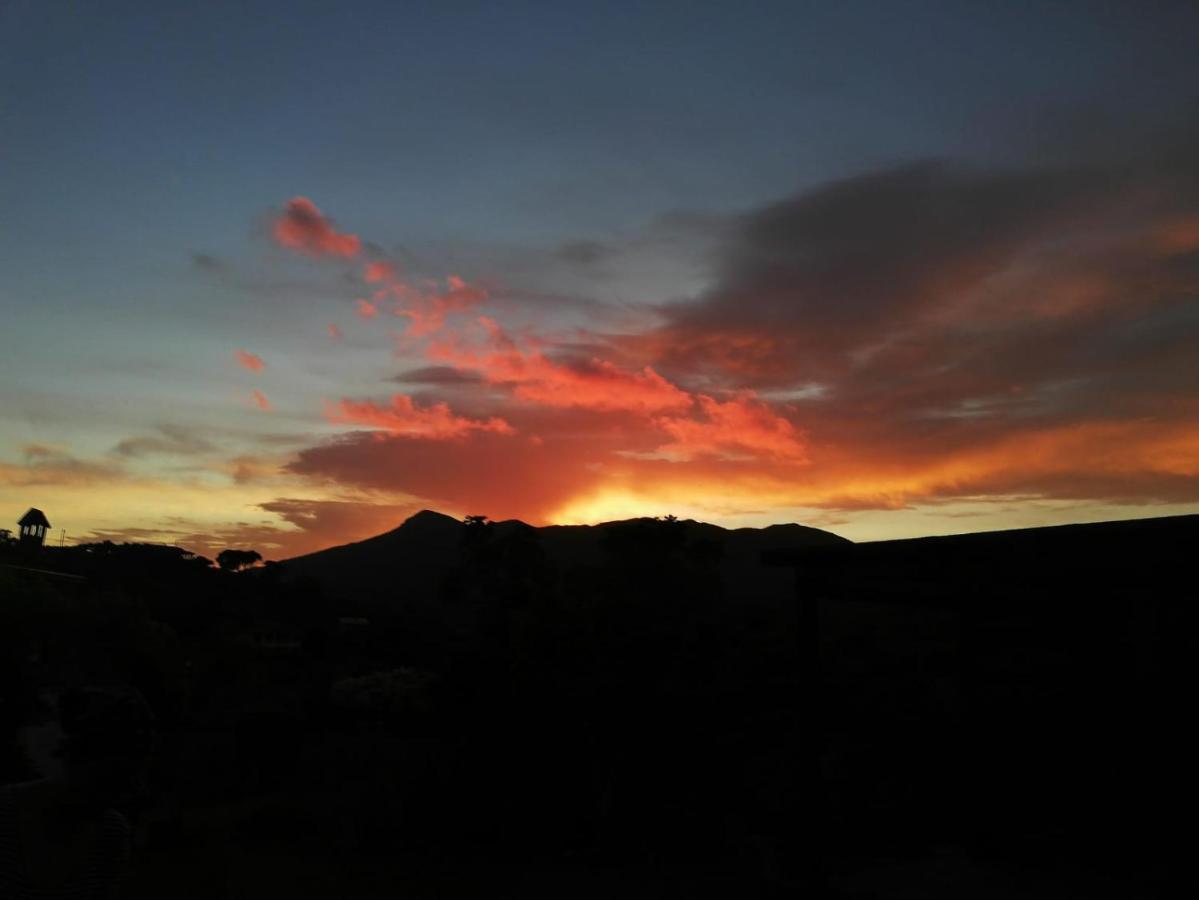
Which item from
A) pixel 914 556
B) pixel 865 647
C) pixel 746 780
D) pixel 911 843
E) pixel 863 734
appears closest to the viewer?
pixel 914 556

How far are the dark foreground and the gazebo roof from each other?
300 ft

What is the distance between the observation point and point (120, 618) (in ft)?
111

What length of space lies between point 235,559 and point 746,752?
8605cm

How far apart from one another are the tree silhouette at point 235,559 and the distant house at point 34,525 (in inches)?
975

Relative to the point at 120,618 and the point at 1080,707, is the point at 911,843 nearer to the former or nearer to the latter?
the point at 1080,707

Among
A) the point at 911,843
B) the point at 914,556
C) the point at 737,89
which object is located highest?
the point at 737,89

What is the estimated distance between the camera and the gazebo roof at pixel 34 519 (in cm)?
9861

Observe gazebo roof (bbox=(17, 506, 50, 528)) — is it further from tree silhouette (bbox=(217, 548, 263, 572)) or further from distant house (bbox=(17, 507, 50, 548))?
tree silhouette (bbox=(217, 548, 263, 572))

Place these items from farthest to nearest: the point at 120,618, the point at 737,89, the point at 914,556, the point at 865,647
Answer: the point at 120,618, the point at 865,647, the point at 737,89, the point at 914,556

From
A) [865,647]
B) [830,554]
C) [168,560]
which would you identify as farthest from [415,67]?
[168,560]

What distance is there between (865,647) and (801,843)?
27.0 feet

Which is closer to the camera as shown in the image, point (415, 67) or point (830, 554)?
point (830, 554)

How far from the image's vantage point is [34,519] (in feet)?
326

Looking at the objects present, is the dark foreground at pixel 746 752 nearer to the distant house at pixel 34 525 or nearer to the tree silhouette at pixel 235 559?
the tree silhouette at pixel 235 559
